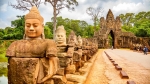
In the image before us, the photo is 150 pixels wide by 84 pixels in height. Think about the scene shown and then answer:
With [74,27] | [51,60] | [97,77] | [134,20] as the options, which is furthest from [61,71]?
[134,20]

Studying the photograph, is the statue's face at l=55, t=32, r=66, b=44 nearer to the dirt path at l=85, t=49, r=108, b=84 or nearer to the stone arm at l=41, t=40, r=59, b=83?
the dirt path at l=85, t=49, r=108, b=84

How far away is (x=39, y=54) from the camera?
9.58ft

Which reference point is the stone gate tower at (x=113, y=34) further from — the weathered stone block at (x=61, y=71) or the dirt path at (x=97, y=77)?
the weathered stone block at (x=61, y=71)

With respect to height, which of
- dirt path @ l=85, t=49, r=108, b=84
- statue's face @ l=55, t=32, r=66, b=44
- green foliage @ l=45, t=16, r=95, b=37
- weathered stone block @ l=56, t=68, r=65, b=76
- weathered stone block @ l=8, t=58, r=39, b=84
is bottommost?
dirt path @ l=85, t=49, r=108, b=84

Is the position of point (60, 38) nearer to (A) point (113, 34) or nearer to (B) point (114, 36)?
(B) point (114, 36)

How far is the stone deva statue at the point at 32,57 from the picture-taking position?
2701mm

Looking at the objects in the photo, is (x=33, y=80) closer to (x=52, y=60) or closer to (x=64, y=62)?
(x=52, y=60)

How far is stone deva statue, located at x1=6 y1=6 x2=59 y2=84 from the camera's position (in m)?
2.70

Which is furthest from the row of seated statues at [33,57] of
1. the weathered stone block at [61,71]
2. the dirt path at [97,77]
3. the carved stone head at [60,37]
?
the dirt path at [97,77]

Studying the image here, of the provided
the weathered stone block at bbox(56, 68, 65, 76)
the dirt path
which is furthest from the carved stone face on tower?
the dirt path

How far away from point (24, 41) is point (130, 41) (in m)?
40.0

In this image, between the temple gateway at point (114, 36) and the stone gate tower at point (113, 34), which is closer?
the temple gateway at point (114, 36)

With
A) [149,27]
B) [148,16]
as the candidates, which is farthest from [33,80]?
[148,16]

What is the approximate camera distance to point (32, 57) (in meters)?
2.91
